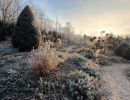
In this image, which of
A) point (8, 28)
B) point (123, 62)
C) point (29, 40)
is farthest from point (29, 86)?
point (8, 28)

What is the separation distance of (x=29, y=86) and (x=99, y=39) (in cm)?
1388

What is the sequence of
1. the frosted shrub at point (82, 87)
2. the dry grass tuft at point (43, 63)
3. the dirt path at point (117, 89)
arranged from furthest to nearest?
1. the dirt path at point (117, 89)
2. the dry grass tuft at point (43, 63)
3. the frosted shrub at point (82, 87)

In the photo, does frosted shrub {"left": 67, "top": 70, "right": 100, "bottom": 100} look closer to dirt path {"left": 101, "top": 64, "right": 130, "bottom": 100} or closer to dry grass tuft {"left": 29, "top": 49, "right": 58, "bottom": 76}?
dirt path {"left": 101, "top": 64, "right": 130, "bottom": 100}

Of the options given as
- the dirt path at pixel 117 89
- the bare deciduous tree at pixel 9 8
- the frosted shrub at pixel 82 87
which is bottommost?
the dirt path at pixel 117 89

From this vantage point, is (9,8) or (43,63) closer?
(43,63)

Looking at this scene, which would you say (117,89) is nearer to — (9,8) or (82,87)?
(82,87)

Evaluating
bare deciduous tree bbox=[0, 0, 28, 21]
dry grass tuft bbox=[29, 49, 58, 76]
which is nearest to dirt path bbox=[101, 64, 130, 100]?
dry grass tuft bbox=[29, 49, 58, 76]

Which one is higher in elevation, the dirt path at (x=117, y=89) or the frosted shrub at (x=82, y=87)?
the frosted shrub at (x=82, y=87)

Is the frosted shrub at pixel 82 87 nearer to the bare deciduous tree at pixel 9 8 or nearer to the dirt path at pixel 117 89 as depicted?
the dirt path at pixel 117 89

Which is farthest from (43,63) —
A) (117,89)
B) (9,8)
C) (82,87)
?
(9,8)

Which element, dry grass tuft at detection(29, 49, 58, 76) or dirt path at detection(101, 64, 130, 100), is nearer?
dry grass tuft at detection(29, 49, 58, 76)

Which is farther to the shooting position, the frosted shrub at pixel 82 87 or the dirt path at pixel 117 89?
the dirt path at pixel 117 89

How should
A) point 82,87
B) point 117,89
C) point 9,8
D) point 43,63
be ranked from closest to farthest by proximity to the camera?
point 82,87 → point 43,63 → point 117,89 → point 9,8

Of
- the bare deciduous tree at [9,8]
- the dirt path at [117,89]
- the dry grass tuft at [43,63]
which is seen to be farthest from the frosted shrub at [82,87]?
the bare deciduous tree at [9,8]
